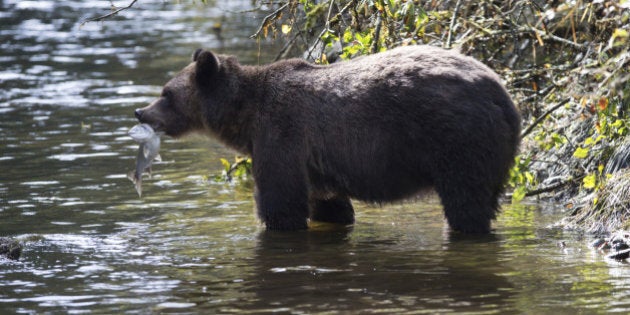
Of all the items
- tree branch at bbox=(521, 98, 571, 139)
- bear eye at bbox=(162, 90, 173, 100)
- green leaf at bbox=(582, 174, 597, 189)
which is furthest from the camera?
bear eye at bbox=(162, 90, 173, 100)

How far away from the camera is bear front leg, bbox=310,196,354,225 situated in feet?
35.7

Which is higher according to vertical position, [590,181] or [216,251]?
[590,181]

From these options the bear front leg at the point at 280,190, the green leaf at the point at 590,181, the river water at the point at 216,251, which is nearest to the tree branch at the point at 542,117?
the river water at the point at 216,251

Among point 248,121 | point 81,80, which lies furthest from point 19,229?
point 81,80

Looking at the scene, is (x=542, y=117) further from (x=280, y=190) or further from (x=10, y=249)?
(x=10, y=249)

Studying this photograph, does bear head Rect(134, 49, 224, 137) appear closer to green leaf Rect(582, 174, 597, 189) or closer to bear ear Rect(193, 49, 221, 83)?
bear ear Rect(193, 49, 221, 83)

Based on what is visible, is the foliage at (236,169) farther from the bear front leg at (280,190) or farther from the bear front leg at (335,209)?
the bear front leg at (280,190)

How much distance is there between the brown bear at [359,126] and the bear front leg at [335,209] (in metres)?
0.01

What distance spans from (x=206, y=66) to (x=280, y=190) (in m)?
1.50

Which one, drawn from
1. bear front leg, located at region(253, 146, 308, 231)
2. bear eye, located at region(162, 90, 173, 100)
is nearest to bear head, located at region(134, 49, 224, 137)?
bear eye, located at region(162, 90, 173, 100)

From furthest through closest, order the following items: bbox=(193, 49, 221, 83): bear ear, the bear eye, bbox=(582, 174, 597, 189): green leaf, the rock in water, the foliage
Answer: the foliage
the bear eye
bbox=(193, 49, 221, 83): bear ear
bbox=(582, 174, 597, 189): green leaf
the rock in water

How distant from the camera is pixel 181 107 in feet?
35.9

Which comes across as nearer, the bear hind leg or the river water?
the river water

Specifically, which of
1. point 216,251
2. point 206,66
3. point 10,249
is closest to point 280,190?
point 216,251
